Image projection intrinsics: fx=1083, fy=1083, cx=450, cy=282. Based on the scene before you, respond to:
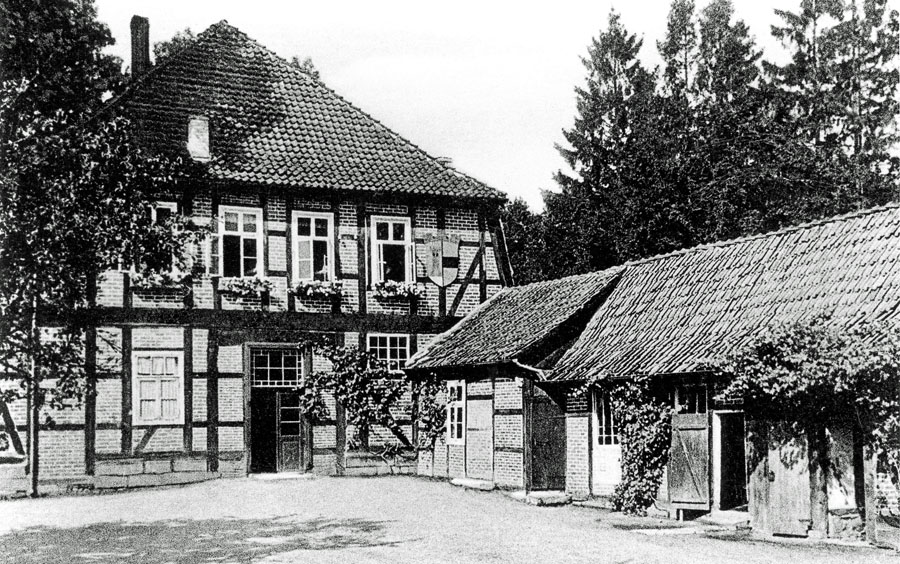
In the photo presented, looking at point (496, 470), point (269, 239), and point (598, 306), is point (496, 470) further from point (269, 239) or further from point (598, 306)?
point (269, 239)

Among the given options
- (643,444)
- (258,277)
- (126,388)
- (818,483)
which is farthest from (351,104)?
(818,483)

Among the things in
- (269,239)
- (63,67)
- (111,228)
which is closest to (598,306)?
(269,239)

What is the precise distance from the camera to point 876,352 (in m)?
12.7

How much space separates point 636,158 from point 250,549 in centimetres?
2253

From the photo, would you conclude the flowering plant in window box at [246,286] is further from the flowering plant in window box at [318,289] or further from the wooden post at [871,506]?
the wooden post at [871,506]

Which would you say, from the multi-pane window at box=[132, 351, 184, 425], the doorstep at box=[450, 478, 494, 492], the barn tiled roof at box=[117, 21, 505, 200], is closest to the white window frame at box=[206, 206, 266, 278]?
the barn tiled roof at box=[117, 21, 505, 200]

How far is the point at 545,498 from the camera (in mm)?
17922

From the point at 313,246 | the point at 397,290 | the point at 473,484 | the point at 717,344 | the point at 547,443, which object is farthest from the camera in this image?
the point at 397,290

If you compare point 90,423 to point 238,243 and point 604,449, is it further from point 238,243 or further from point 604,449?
point 604,449

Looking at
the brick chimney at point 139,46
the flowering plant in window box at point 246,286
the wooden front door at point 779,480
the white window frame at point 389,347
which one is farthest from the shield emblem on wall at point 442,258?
the wooden front door at point 779,480

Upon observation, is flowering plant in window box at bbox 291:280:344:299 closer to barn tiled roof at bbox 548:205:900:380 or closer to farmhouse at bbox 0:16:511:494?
farmhouse at bbox 0:16:511:494

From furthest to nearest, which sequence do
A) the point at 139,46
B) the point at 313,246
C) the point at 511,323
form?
the point at 139,46
the point at 313,246
the point at 511,323

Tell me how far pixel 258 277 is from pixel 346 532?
934 centimetres

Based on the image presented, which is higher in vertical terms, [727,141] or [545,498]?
[727,141]
